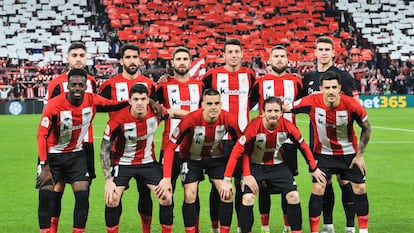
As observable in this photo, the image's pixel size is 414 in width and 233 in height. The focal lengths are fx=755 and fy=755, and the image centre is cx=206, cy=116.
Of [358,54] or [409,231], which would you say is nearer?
[409,231]

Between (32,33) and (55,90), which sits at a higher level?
(32,33)

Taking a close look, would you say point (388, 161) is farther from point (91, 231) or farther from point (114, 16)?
point (114, 16)

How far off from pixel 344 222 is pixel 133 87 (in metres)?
3.26

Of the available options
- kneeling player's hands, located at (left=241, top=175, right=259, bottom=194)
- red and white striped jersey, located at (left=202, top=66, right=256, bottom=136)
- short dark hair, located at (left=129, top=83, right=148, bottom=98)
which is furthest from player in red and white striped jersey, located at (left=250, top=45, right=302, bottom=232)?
short dark hair, located at (left=129, top=83, right=148, bottom=98)

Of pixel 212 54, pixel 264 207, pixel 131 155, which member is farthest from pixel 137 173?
pixel 212 54

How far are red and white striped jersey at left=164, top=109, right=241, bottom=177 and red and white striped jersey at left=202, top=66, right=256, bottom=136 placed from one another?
2.74ft

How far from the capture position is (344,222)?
358 inches

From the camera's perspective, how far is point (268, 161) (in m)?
7.88

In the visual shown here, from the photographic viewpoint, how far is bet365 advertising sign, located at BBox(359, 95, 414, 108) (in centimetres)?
3206

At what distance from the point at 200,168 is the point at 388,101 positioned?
25656 mm

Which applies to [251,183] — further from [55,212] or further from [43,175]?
[55,212]

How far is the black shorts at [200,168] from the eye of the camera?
787cm

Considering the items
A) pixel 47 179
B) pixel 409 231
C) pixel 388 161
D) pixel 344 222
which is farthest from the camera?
pixel 388 161

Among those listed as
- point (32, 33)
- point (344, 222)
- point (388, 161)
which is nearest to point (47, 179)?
point (344, 222)
